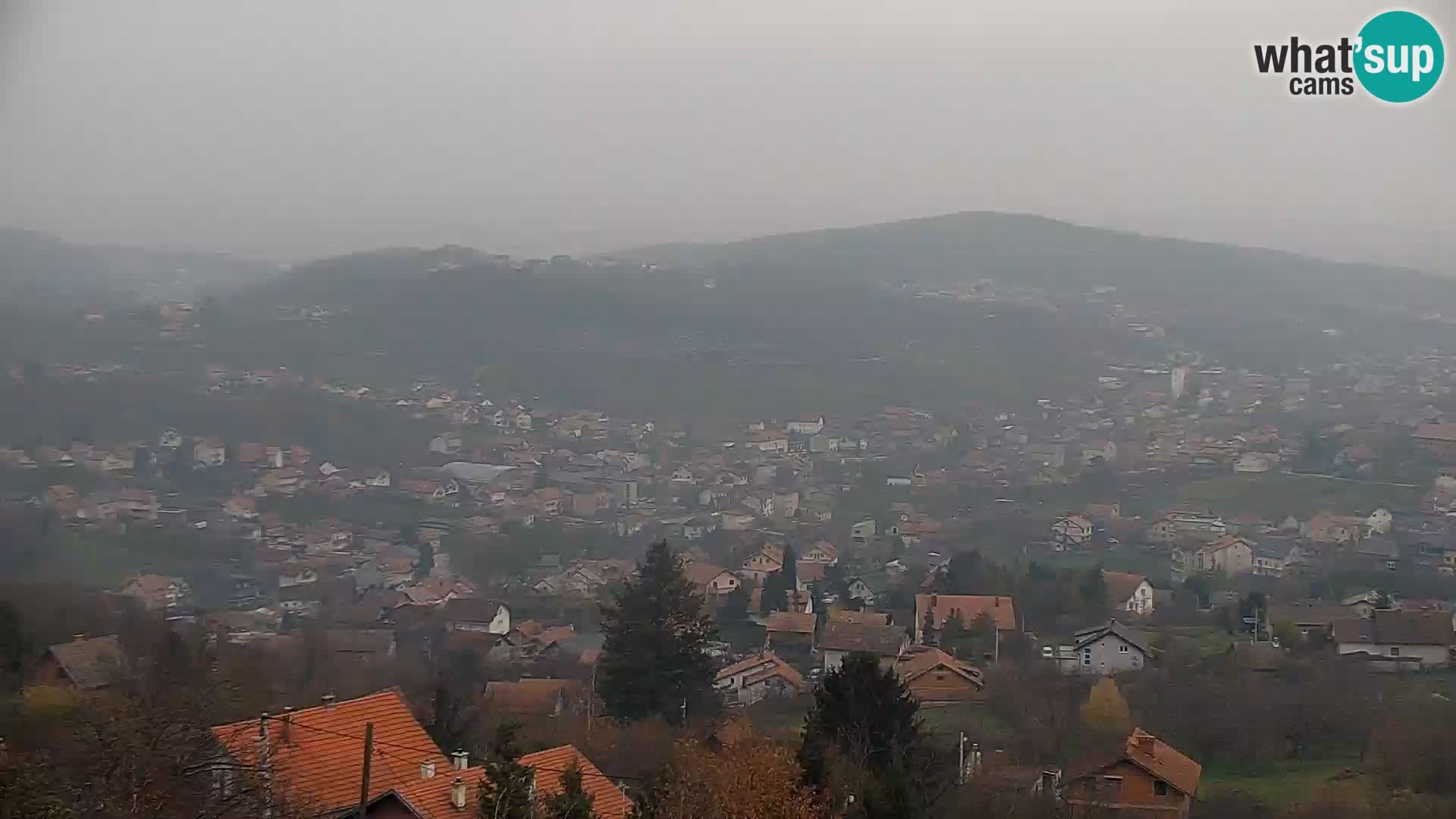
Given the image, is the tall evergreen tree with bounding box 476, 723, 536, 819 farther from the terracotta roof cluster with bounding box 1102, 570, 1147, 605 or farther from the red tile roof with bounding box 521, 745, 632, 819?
the terracotta roof cluster with bounding box 1102, 570, 1147, 605

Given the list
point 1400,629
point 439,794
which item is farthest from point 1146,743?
point 1400,629

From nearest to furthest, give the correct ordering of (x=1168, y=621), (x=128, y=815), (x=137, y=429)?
(x=128, y=815) → (x=1168, y=621) → (x=137, y=429)

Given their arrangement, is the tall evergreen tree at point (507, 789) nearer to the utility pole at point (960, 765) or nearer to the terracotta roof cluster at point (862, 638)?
the utility pole at point (960, 765)

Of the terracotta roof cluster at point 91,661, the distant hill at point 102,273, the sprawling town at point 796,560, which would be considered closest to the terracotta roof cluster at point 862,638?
the sprawling town at point 796,560

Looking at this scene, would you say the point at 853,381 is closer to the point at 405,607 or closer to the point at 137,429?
the point at 137,429

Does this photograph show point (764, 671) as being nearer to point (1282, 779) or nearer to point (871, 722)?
point (1282, 779)

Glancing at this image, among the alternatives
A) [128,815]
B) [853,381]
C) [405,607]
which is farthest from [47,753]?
[853,381]

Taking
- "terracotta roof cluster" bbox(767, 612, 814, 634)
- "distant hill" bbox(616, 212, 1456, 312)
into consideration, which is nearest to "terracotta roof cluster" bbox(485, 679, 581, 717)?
"terracotta roof cluster" bbox(767, 612, 814, 634)
